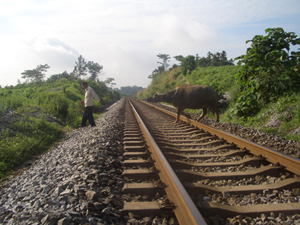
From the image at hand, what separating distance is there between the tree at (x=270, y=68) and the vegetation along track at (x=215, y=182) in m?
3.91

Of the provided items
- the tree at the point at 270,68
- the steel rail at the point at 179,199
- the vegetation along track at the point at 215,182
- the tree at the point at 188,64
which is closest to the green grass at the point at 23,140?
the vegetation along track at the point at 215,182

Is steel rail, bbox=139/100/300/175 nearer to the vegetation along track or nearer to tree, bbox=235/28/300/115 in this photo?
the vegetation along track

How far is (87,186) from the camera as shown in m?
2.53

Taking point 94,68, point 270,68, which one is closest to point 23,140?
point 270,68

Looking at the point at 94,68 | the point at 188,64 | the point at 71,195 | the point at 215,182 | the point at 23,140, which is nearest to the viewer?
the point at 71,195

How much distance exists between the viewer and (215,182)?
2740 mm

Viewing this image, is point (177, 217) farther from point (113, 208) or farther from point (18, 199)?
point (18, 199)

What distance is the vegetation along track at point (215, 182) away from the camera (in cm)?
203

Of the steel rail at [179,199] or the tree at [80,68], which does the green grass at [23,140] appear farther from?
the tree at [80,68]

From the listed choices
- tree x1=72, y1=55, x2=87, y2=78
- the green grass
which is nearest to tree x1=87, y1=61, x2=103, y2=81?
tree x1=72, y1=55, x2=87, y2=78

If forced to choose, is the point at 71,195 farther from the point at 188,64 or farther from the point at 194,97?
the point at 188,64

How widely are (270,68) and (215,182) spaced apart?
5.83 metres

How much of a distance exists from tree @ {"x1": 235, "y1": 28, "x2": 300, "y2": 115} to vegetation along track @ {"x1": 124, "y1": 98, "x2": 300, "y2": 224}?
3.91m

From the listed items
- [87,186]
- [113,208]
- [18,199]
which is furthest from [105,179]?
[18,199]
